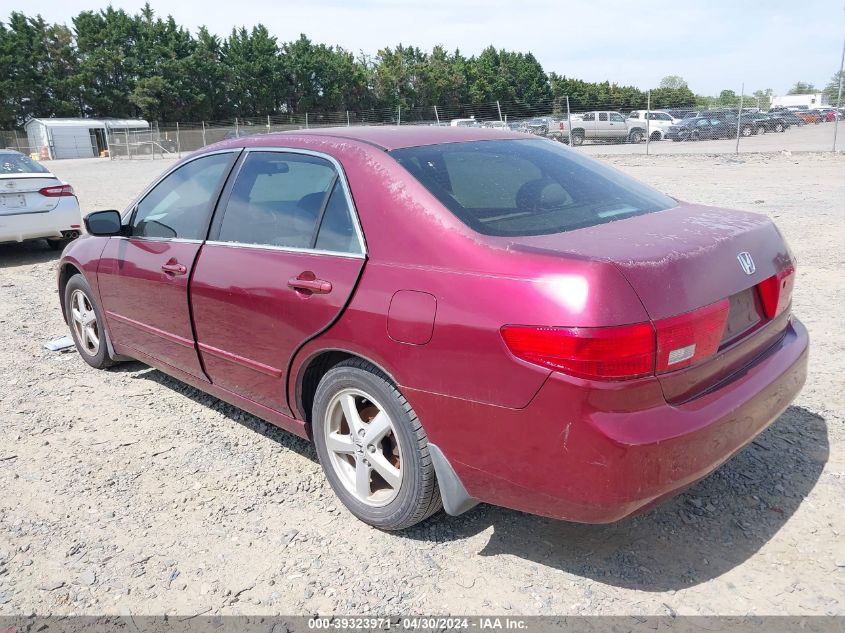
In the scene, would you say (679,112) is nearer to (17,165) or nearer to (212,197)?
(17,165)

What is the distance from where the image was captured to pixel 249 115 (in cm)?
7038

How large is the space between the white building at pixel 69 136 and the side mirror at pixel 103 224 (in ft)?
180

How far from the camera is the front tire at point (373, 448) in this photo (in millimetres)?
2555

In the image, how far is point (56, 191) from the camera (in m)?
8.98

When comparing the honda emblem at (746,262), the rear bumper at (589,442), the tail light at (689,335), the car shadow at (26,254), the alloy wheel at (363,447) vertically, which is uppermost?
the honda emblem at (746,262)

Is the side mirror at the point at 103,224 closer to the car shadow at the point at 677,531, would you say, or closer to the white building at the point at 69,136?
the car shadow at the point at 677,531

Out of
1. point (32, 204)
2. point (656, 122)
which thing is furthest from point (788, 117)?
point (32, 204)

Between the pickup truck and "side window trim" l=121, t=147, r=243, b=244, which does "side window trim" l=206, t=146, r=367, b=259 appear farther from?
the pickup truck

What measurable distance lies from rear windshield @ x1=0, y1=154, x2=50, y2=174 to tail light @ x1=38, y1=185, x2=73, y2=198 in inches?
14.4

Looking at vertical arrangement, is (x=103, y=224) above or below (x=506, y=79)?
below

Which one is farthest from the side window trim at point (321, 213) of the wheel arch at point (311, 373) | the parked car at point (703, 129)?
the parked car at point (703, 129)

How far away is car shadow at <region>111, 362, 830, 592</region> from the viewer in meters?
2.56

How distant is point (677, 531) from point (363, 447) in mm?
1322

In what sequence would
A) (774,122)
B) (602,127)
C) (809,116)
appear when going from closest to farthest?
(602,127)
(774,122)
(809,116)
